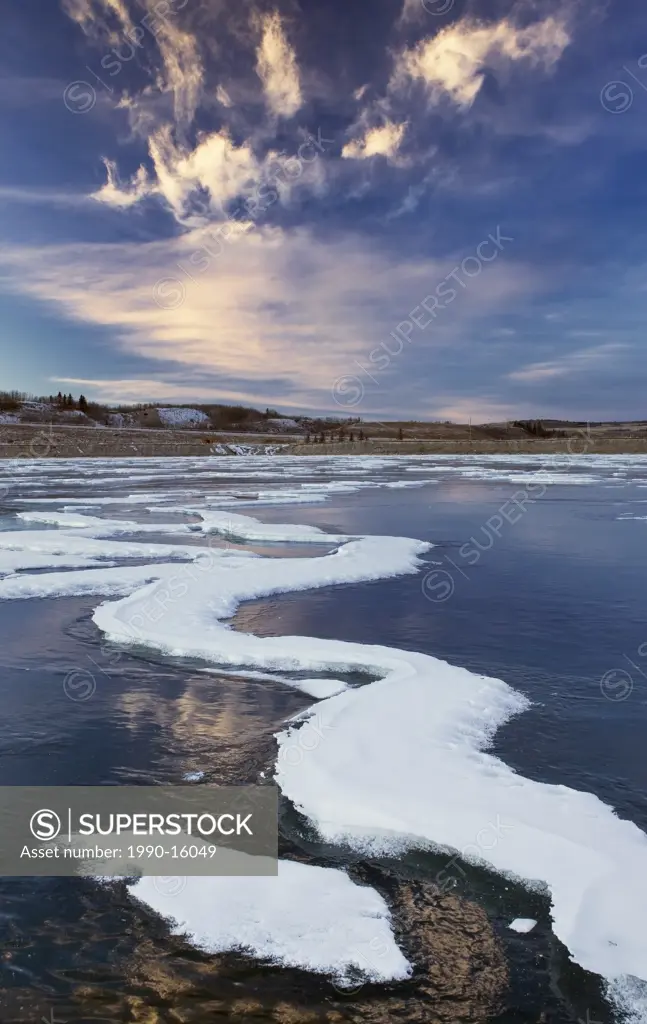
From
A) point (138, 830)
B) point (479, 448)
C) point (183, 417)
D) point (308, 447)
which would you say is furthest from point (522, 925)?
point (183, 417)

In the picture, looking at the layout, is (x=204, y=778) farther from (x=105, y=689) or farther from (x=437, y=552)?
(x=437, y=552)

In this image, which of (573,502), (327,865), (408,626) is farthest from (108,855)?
(573,502)

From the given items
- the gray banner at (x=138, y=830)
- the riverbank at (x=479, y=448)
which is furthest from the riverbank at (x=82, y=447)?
the gray banner at (x=138, y=830)

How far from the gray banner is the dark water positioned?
0.13 metres

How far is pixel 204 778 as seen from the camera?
160 inches

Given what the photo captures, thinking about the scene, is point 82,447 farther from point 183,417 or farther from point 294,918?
point 183,417

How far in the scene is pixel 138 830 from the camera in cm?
359

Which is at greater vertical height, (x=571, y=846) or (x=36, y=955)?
(x=571, y=846)

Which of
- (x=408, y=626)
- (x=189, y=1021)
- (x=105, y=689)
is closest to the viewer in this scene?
(x=189, y=1021)

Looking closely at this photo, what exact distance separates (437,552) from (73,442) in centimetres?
6026

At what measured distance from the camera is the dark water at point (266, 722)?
8.61ft

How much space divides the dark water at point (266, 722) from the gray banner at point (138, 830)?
0.42ft

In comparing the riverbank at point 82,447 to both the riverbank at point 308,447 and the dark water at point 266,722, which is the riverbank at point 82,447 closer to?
the riverbank at point 308,447

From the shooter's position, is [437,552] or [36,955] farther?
[437,552]
